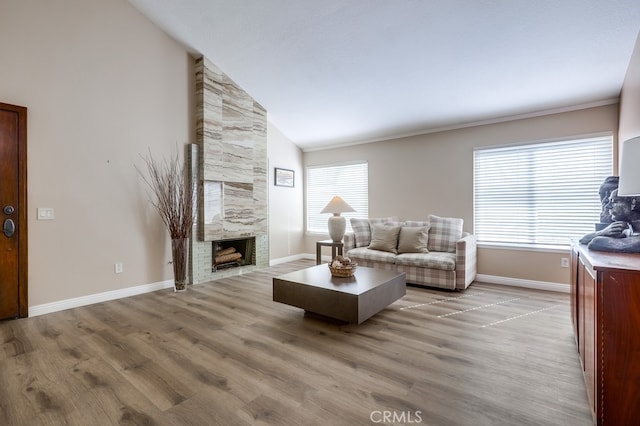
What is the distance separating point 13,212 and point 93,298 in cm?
124

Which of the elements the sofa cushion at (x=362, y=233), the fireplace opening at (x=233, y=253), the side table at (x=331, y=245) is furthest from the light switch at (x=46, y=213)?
the sofa cushion at (x=362, y=233)

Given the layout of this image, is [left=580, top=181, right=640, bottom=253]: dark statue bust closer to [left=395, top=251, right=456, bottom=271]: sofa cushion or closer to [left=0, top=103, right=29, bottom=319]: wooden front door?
[left=395, top=251, right=456, bottom=271]: sofa cushion

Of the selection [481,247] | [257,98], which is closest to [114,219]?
[257,98]

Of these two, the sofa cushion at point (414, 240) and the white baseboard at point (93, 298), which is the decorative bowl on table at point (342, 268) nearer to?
the sofa cushion at point (414, 240)

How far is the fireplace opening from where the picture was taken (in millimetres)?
4996

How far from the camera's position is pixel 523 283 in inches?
168

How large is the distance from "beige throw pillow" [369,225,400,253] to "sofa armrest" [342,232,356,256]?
345 millimetres

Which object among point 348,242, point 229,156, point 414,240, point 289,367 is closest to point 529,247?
point 414,240

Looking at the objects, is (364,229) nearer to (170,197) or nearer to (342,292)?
(342,292)

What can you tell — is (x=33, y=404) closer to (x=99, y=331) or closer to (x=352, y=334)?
(x=99, y=331)

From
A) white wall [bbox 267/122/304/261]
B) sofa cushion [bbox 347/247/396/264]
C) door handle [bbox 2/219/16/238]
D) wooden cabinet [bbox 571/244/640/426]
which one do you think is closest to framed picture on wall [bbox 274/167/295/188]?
white wall [bbox 267/122/304/261]

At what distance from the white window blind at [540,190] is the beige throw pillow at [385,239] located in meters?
1.27

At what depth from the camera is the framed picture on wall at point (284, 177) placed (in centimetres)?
611

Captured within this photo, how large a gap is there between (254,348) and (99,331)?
1.54 meters
